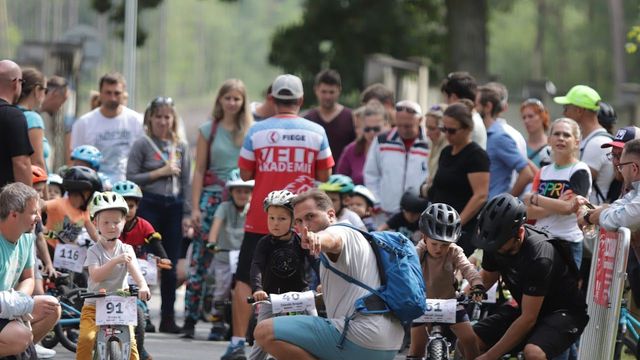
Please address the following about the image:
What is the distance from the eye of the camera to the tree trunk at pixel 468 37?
30.6 metres

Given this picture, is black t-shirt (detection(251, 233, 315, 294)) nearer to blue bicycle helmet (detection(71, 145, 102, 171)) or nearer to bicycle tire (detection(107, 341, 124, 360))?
bicycle tire (detection(107, 341, 124, 360))

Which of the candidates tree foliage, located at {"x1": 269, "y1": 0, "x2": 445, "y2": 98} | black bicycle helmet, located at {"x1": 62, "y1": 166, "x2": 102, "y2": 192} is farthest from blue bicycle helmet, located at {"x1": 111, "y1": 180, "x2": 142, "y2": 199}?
tree foliage, located at {"x1": 269, "y1": 0, "x2": 445, "y2": 98}

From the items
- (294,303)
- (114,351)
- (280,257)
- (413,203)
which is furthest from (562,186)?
(114,351)

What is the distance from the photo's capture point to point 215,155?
15164 mm

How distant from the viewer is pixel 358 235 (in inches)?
374

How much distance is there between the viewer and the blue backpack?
9469 millimetres

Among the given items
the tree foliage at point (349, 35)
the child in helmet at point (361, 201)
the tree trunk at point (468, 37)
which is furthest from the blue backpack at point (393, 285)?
the tree foliage at point (349, 35)

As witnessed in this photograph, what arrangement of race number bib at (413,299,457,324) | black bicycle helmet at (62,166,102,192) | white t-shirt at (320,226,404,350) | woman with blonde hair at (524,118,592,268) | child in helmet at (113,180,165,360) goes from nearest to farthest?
1. white t-shirt at (320,226,404,350)
2. race number bib at (413,299,457,324)
3. woman with blonde hair at (524,118,592,268)
4. child in helmet at (113,180,165,360)
5. black bicycle helmet at (62,166,102,192)

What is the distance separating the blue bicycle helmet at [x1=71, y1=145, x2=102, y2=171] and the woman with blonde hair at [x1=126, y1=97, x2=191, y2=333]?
0.49m

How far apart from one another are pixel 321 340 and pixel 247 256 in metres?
3.37

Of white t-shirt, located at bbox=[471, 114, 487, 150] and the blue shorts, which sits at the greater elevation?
white t-shirt, located at bbox=[471, 114, 487, 150]

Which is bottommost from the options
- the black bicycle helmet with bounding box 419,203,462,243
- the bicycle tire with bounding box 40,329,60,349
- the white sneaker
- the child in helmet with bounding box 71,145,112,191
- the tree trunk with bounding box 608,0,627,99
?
the white sneaker

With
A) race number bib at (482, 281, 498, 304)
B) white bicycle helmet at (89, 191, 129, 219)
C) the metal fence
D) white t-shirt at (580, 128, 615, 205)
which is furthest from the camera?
white t-shirt at (580, 128, 615, 205)

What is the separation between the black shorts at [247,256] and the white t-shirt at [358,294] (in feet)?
10.4
